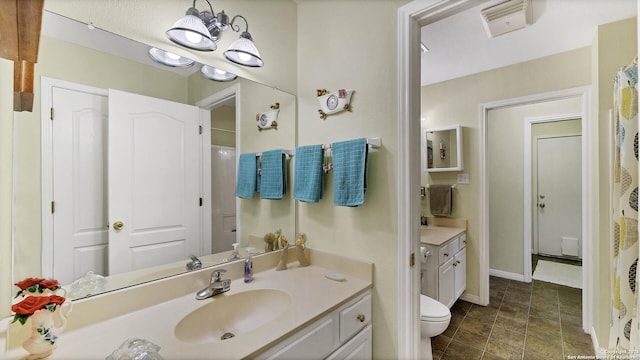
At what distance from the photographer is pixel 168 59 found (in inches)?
46.1

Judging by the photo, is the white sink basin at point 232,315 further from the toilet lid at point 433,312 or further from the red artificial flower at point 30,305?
the toilet lid at point 433,312

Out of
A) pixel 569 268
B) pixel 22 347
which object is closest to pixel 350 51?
pixel 22 347

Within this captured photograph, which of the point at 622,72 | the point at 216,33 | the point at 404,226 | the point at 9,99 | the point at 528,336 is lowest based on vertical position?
the point at 528,336

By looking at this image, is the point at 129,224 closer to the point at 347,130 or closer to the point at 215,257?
the point at 215,257

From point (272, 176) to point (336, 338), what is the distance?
36.1 inches

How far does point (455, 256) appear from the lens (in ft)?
8.37

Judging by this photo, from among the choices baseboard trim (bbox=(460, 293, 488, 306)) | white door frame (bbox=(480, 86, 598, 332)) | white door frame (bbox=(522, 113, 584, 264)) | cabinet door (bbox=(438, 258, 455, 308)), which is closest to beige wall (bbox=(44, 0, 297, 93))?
cabinet door (bbox=(438, 258, 455, 308))

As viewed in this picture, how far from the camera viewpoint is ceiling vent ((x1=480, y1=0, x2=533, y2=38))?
173 centimetres

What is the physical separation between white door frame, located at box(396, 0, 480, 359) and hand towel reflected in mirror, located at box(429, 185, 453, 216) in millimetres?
1837

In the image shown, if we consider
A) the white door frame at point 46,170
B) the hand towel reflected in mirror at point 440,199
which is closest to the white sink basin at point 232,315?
the white door frame at point 46,170

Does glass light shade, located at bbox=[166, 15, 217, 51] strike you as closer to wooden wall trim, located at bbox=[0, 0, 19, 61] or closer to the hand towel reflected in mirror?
wooden wall trim, located at bbox=[0, 0, 19, 61]

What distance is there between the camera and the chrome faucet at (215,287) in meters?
1.14

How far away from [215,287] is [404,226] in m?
0.92

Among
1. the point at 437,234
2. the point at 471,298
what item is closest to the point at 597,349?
the point at 471,298
